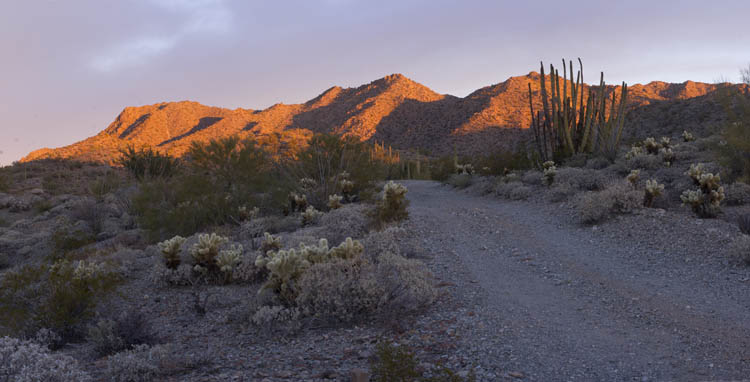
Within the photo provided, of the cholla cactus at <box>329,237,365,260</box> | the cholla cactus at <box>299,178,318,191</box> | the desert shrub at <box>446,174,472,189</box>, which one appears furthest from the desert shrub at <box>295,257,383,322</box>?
the desert shrub at <box>446,174,472,189</box>

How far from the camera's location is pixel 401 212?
9.44 metres

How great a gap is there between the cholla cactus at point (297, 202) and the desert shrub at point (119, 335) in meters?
7.41

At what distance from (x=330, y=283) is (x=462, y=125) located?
40.8 m

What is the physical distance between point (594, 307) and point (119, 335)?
4999 mm

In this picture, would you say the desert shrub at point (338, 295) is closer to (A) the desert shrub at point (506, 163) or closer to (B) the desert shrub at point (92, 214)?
(B) the desert shrub at point (92, 214)

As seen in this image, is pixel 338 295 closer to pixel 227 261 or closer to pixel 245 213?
pixel 227 261

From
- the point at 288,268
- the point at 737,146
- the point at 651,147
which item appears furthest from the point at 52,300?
the point at 651,147

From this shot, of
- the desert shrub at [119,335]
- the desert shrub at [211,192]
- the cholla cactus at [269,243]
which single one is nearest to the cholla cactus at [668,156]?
the desert shrub at [211,192]

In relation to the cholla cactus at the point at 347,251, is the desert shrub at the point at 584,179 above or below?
above

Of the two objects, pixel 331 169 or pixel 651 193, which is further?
pixel 331 169

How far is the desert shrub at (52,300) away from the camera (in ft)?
16.3

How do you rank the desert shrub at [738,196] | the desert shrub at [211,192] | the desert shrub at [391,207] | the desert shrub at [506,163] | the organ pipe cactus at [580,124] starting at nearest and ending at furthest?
1. the desert shrub at [738,196]
2. the desert shrub at [391,207]
3. the desert shrub at [211,192]
4. the organ pipe cactus at [580,124]
5. the desert shrub at [506,163]

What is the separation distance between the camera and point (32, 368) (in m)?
3.16

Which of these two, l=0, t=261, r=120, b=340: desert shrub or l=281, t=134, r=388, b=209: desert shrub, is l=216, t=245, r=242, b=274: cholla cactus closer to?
l=0, t=261, r=120, b=340: desert shrub
